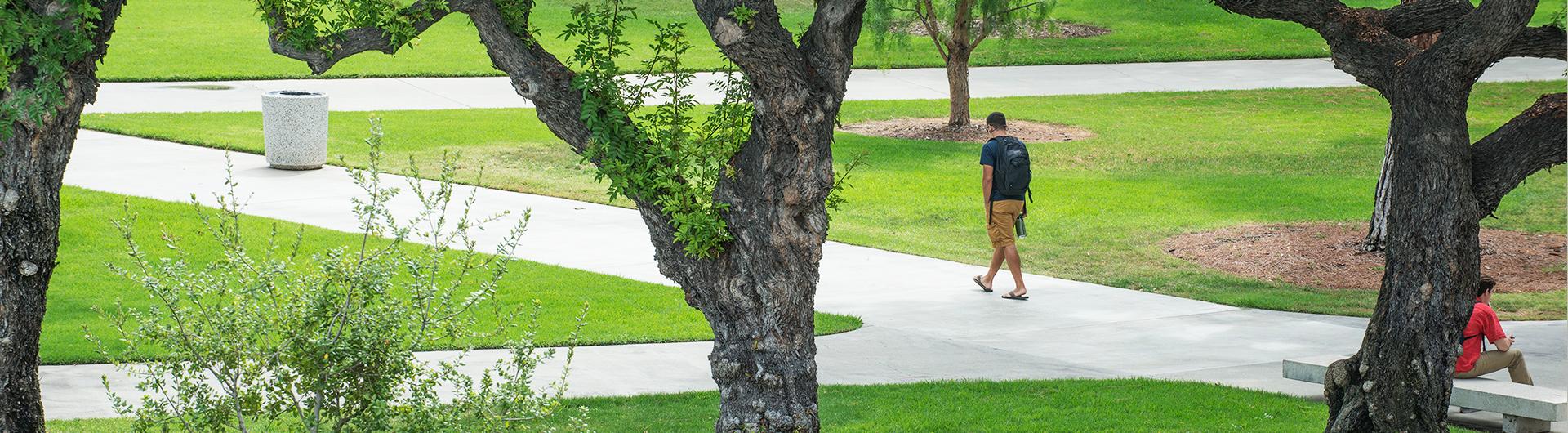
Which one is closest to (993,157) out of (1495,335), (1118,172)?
(1495,335)

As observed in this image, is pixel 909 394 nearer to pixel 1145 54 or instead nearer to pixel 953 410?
pixel 953 410

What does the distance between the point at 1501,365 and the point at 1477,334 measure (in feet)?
0.80

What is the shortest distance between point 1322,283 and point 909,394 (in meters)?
5.57

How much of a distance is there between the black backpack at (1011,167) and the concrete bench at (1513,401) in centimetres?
328

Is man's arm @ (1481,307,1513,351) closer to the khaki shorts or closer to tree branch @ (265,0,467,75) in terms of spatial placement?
the khaki shorts

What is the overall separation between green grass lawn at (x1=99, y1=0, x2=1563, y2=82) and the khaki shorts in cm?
1325

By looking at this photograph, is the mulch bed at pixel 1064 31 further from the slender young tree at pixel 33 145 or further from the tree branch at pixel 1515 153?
the slender young tree at pixel 33 145

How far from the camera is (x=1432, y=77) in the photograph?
709 cm

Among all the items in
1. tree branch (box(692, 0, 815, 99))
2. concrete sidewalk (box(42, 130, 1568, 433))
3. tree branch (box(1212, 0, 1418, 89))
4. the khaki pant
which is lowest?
concrete sidewalk (box(42, 130, 1568, 433))

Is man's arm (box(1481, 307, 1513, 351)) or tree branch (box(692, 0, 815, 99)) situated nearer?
tree branch (box(692, 0, 815, 99))

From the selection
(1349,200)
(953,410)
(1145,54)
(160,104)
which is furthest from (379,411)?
(1145,54)

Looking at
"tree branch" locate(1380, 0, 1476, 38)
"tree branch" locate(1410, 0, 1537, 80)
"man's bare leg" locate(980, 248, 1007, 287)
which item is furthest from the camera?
"man's bare leg" locate(980, 248, 1007, 287)

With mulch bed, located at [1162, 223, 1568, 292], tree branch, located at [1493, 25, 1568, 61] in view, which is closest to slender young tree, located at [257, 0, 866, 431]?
tree branch, located at [1493, 25, 1568, 61]

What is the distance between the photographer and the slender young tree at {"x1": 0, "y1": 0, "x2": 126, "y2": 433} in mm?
5691
